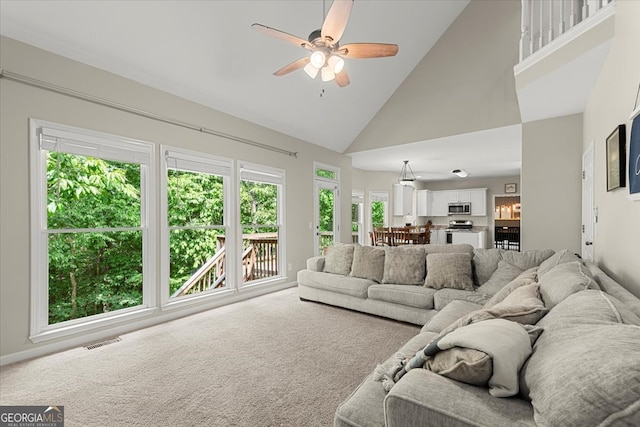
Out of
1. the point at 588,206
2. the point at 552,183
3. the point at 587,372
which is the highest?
the point at 552,183

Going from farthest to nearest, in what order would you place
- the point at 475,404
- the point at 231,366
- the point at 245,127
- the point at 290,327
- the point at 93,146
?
the point at 245,127, the point at 290,327, the point at 93,146, the point at 231,366, the point at 475,404

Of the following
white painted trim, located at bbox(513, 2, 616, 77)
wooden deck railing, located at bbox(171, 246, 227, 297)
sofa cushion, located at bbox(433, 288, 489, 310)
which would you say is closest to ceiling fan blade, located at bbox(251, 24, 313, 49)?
white painted trim, located at bbox(513, 2, 616, 77)

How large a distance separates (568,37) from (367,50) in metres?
1.63

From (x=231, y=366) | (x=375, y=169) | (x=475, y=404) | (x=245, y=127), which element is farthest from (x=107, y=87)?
(x=375, y=169)

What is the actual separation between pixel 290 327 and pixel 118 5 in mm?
3530

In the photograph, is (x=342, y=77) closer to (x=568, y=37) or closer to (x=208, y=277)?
(x=568, y=37)

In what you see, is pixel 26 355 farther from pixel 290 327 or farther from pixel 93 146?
pixel 290 327

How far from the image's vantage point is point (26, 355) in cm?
266

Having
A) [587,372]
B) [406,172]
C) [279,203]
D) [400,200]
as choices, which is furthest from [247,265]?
[400,200]

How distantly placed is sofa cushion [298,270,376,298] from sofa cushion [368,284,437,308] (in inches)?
5.2

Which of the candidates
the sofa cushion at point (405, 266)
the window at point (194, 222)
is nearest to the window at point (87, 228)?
the window at point (194, 222)

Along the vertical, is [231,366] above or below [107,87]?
below

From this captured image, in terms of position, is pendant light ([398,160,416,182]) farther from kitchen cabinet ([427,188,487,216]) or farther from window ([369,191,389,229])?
kitchen cabinet ([427,188,487,216])

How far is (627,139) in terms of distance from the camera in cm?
195
